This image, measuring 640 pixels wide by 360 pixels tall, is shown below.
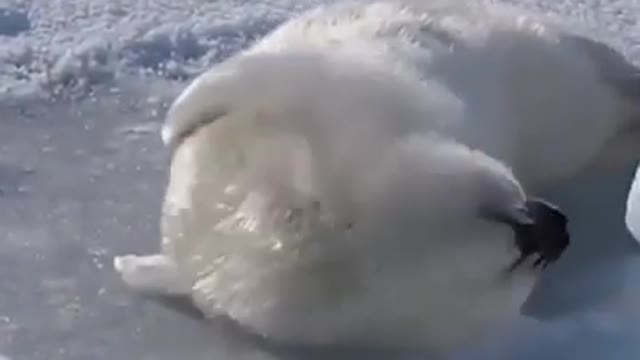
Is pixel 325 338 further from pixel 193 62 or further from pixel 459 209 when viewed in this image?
pixel 193 62

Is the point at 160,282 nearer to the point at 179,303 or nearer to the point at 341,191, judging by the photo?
the point at 179,303

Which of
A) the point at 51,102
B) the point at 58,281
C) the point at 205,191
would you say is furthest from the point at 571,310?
the point at 51,102

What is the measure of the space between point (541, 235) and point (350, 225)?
204 millimetres

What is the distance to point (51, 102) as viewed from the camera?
249 cm

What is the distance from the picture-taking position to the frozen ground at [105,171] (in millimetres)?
1699

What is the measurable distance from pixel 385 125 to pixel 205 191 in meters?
0.21

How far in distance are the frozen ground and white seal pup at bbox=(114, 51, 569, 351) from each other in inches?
2.0

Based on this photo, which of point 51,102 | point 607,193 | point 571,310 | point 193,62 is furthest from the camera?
point 193,62

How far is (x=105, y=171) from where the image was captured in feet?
7.14

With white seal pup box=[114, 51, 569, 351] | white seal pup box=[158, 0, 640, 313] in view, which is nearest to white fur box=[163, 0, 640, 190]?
white seal pup box=[158, 0, 640, 313]

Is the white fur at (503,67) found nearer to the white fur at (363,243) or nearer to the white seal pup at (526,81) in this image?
the white seal pup at (526,81)

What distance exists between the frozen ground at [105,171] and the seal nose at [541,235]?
8 centimetres

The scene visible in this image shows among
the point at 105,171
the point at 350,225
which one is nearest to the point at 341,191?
the point at 350,225

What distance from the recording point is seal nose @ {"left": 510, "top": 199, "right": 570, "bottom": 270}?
1.65 metres
